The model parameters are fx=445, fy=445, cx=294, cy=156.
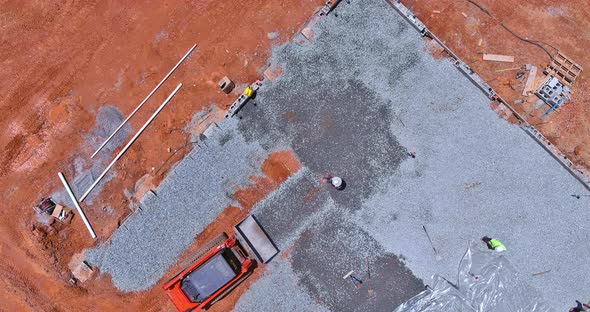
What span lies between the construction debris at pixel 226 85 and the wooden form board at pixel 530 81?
10989mm

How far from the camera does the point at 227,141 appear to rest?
16484 mm

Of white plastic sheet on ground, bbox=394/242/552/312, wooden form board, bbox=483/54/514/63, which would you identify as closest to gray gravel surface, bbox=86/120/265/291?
white plastic sheet on ground, bbox=394/242/552/312

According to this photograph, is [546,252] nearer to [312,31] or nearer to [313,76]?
[313,76]

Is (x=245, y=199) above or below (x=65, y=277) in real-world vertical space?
below

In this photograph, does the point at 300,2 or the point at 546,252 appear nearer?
the point at 546,252

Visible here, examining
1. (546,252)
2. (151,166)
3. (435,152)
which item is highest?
(151,166)

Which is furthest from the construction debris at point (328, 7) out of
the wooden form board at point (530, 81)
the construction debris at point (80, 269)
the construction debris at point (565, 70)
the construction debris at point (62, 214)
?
the construction debris at point (80, 269)

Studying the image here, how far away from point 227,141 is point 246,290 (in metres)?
5.46

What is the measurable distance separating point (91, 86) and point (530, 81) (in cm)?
1672

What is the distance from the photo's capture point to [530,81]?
660 inches

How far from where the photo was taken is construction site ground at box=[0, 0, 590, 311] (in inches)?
630

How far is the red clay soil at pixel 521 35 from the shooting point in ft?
54.9

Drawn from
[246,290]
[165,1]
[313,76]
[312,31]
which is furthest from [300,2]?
[246,290]

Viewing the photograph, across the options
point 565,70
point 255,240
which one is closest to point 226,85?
point 255,240
